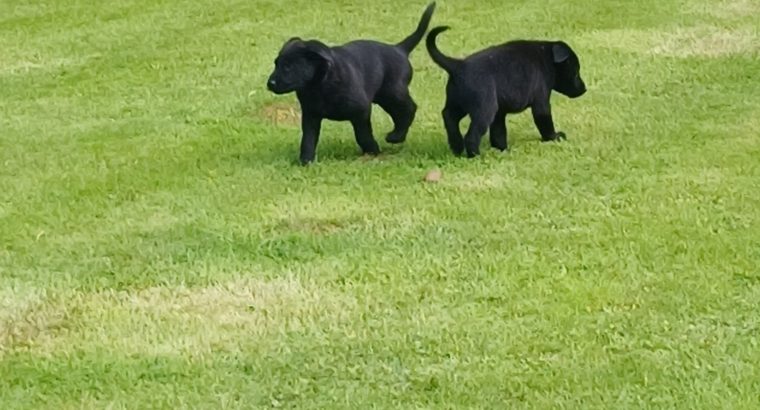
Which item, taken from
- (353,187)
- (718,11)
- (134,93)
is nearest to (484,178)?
(353,187)

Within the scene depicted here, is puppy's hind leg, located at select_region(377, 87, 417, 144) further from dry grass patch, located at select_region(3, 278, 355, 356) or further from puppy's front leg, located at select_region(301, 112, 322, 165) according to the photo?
dry grass patch, located at select_region(3, 278, 355, 356)

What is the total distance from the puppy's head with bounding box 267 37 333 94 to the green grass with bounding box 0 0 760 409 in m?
0.59

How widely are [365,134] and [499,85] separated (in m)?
0.93

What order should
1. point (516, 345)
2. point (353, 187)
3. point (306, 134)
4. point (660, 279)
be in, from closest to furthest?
point (516, 345), point (660, 279), point (353, 187), point (306, 134)

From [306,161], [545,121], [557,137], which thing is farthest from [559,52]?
[306,161]

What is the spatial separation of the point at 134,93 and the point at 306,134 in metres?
3.74

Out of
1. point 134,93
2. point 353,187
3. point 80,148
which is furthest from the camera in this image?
point 134,93

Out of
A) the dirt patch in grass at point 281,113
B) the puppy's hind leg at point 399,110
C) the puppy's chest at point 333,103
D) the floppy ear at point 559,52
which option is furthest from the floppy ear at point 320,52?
the dirt patch in grass at point 281,113

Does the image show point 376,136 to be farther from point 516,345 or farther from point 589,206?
point 516,345

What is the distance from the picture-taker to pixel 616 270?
6254 mm

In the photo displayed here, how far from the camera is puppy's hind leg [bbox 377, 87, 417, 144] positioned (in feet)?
30.0

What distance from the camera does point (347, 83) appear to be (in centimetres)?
852

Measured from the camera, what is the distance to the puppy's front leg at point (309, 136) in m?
8.69

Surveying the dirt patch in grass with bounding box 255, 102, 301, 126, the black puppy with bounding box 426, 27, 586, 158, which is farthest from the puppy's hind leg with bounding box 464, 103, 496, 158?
the dirt patch in grass with bounding box 255, 102, 301, 126
